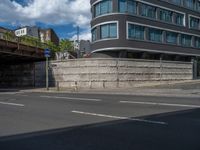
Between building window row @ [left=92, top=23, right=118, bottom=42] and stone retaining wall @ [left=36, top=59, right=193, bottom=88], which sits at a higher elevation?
building window row @ [left=92, top=23, right=118, bottom=42]

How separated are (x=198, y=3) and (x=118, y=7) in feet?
81.7

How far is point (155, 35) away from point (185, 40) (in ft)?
32.7

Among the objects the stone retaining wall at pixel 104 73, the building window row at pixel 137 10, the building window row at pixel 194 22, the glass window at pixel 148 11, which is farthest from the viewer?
the building window row at pixel 194 22

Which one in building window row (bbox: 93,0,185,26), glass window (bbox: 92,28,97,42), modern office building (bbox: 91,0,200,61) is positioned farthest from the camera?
glass window (bbox: 92,28,97,42)

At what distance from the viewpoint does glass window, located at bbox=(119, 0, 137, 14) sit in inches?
1779

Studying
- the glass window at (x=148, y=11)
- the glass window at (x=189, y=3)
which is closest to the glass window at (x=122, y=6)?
the glass window at (x=148, y=11)

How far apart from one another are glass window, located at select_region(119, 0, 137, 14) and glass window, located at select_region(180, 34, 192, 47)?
47.4 feet

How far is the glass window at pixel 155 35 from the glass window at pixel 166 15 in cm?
281

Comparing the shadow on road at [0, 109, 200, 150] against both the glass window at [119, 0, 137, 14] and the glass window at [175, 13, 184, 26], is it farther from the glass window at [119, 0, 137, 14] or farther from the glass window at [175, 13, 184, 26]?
the glass window at [175, 13, 184, 26]

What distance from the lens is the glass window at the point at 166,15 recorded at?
173 feet

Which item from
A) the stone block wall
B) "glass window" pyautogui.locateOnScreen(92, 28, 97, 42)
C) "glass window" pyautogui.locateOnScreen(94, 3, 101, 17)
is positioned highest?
"glass window" pyautogui.locateOnScreen(94, 3, 101, 17)

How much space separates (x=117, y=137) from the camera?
7957 millimetres

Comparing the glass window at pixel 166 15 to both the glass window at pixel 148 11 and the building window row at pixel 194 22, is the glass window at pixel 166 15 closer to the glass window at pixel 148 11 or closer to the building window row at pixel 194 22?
the glass window at pixel 148 11

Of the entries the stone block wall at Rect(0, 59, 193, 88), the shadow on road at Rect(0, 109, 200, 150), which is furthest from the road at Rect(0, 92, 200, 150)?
the stone block wall at Rect(0, 59, 193, 88)
